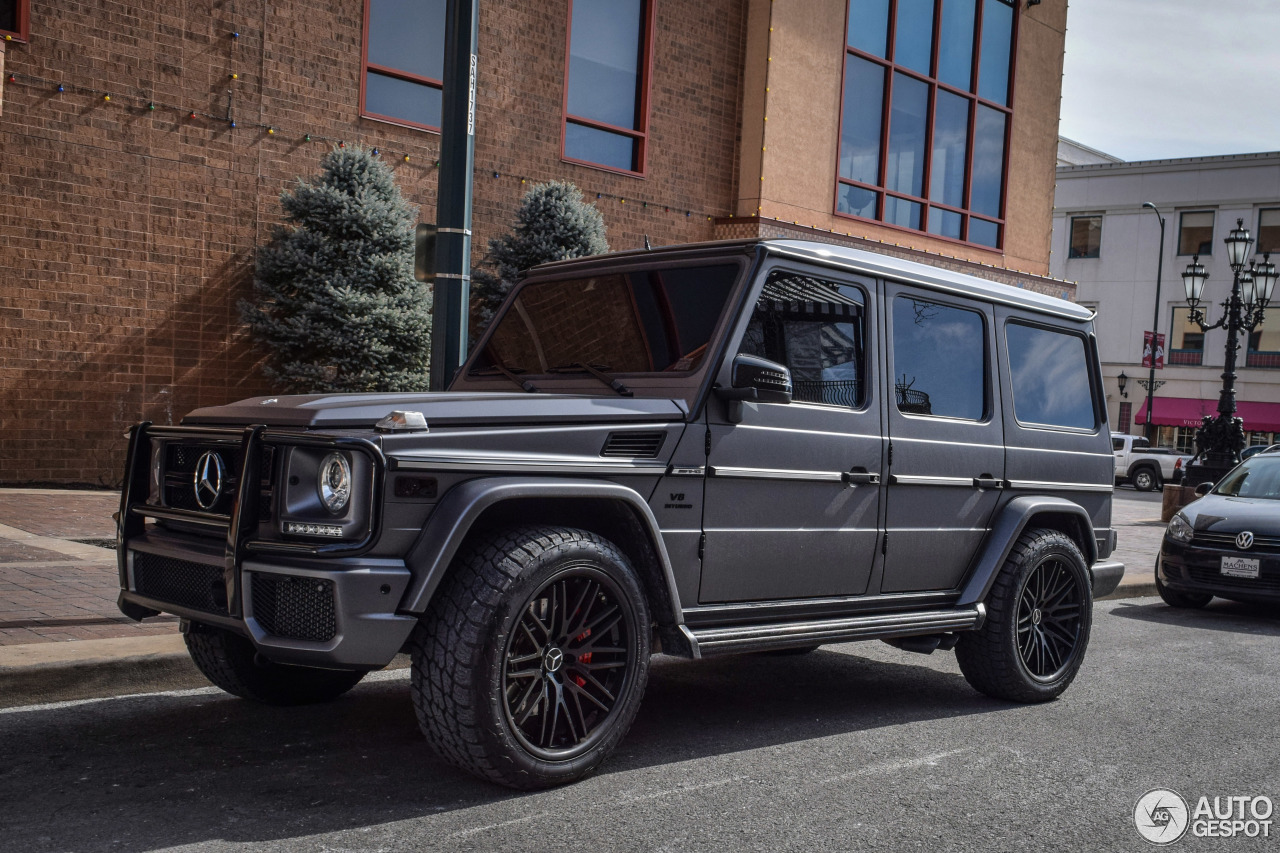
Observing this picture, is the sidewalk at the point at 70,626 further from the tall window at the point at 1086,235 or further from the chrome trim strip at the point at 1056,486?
the tall window at the point at 1086,235

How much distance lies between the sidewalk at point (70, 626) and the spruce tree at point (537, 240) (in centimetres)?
605

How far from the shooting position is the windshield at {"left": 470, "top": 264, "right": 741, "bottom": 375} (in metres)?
4.88

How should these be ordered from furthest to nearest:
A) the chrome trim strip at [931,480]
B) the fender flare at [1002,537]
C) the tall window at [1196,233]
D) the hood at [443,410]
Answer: the tall window at [1196,233]
the fender flare at [1002,537]
the chrome trim strip at [931,480]
the hood at [443,410]

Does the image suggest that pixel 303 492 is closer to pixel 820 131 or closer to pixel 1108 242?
pixel 820 131

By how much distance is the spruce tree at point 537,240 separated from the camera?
Answer: 14773mm

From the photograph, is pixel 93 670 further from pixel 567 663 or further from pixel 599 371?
pixel 599 371

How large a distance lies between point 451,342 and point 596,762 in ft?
11.0

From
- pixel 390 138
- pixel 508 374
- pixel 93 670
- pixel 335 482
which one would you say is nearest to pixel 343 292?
pixel 390 138

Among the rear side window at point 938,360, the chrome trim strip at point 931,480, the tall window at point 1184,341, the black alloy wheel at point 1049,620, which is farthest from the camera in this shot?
the tall window at point 1184,341

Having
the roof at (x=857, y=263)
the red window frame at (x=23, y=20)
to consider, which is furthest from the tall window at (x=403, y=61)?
the roof at (x=857, y=263)

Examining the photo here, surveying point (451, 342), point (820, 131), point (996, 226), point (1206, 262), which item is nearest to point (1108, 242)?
point (1206, 262)

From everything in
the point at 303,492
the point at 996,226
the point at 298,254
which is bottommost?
the point at 303,492

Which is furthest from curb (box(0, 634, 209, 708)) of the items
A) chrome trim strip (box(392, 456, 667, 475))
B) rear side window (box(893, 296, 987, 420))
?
rear side window (box(893, 296, 987, 420))

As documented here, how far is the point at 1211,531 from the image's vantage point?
9945 millimetres
